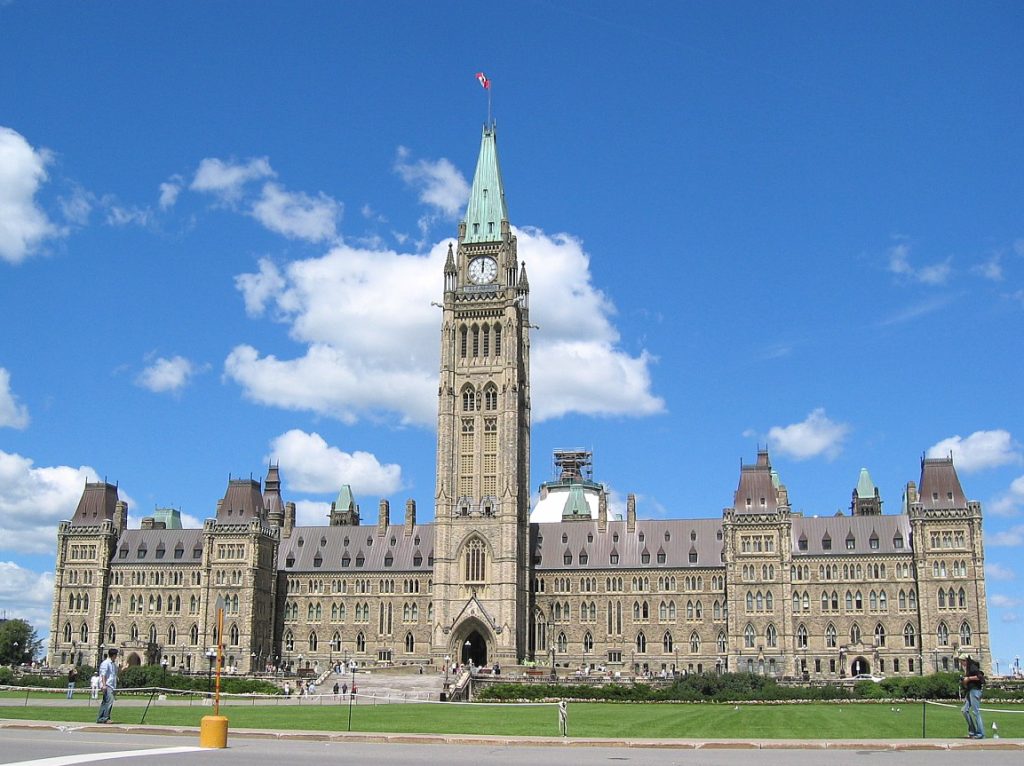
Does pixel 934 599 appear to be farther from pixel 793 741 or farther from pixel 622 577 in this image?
pixel 793 741

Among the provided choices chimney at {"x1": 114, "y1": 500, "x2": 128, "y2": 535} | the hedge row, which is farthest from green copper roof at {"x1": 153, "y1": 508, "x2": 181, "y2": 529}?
the hedge row

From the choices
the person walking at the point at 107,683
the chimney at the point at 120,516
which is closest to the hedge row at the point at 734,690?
the person walking at the point at 107,683

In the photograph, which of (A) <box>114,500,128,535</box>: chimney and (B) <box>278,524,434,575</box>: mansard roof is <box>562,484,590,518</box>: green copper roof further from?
(A) <box>114,500,128,535</box>: chimney

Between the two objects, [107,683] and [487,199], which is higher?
[487,199]

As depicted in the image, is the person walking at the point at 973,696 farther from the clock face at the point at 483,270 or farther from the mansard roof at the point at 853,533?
the clock face at the point at 483,270

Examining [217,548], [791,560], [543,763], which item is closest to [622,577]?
[791,560]

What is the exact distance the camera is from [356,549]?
130875 millimetres

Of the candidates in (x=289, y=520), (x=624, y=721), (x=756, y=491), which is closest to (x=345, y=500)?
(x=289, y=520)

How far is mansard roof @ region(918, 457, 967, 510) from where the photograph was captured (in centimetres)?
10956

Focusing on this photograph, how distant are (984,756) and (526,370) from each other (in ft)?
330

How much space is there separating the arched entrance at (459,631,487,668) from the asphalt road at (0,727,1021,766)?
283ft

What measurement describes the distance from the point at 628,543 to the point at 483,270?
105 feet

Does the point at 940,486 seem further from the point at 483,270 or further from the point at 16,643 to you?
the point at 16,643

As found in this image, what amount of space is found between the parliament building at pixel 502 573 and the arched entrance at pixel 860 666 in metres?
0.13
